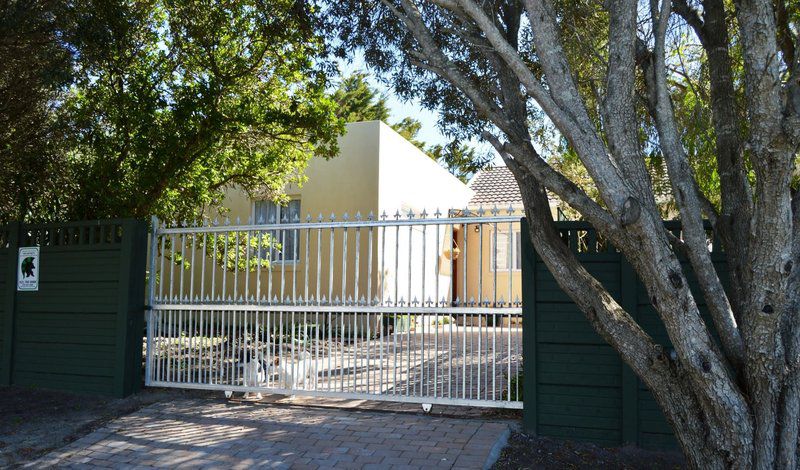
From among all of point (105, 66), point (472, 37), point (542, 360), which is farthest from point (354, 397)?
point (105, 66)

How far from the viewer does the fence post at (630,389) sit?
5.85 meters

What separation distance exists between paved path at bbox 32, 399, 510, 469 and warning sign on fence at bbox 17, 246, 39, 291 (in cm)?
250

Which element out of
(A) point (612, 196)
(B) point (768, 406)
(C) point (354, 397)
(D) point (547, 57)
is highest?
(D) point (547, 57)

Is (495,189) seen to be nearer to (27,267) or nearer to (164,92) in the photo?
(164,92)

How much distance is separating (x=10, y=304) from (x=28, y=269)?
1.68ft

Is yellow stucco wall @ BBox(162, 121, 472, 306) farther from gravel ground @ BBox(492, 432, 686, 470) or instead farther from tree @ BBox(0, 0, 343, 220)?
gravel ground @ BBox(492, 432, 686, 470)

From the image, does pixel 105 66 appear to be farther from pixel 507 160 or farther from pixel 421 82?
pixel 507 160

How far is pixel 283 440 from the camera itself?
623 centimetres

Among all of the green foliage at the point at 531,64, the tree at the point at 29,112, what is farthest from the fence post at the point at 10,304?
the green foliage at the point at 531,64

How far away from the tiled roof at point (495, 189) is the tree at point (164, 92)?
380 inches

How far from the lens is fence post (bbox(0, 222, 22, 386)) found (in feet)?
28.1

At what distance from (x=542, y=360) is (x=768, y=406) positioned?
7.48 ft

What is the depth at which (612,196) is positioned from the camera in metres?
4.28

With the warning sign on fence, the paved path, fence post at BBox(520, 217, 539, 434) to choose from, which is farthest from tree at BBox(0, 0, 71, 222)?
fence post at BBox(520, 217, 539, 434)
